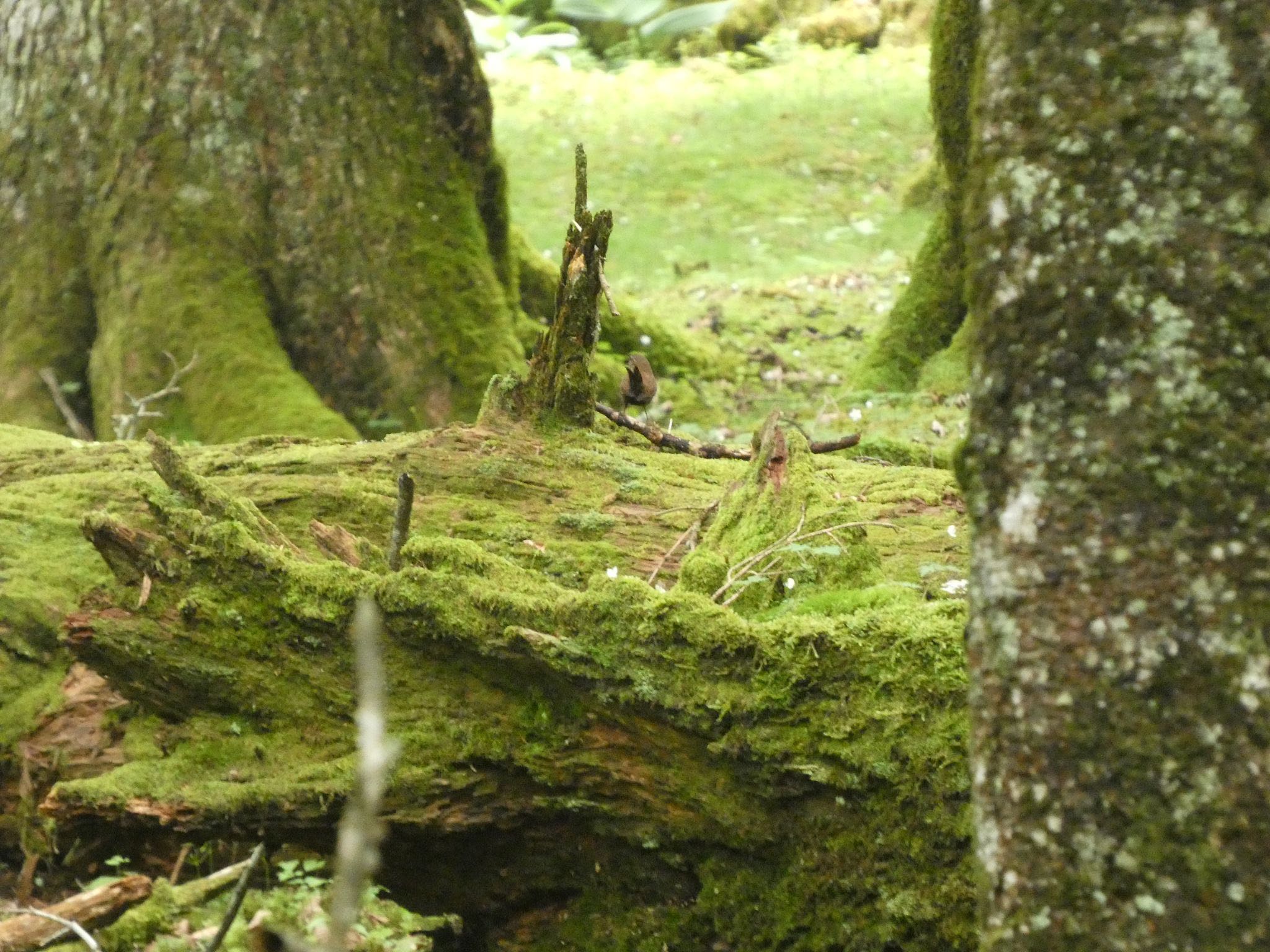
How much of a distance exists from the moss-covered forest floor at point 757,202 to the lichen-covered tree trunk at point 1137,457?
437 centimetres

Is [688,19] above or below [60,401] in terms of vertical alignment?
above

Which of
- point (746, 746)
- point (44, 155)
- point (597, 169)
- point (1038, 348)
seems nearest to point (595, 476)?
point (746, 746)

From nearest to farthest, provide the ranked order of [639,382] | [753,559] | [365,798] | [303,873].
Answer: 1. [365,798]
2. [753,559]
3. [303,873]
4. [639,382]

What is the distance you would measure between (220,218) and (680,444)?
3158mm

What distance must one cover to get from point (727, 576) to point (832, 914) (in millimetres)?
1144

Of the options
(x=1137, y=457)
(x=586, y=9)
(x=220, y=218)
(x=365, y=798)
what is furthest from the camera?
(x=586, y=9)

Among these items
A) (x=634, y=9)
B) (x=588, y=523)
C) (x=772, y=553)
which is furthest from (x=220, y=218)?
(x=634, y=9)

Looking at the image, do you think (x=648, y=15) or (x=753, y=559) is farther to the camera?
(x=648, y=15)

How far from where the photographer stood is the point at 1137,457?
1.58 meters

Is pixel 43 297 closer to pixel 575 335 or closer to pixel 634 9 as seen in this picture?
pixel 575 335

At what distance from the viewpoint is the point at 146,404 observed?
6625 millimetres

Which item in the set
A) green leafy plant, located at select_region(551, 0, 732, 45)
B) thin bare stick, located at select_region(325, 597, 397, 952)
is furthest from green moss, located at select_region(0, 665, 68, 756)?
green leafy plant, located at select_region(551, 0, 732, 45)

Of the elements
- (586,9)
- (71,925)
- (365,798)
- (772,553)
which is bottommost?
(71,925)

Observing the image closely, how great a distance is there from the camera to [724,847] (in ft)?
8.64
